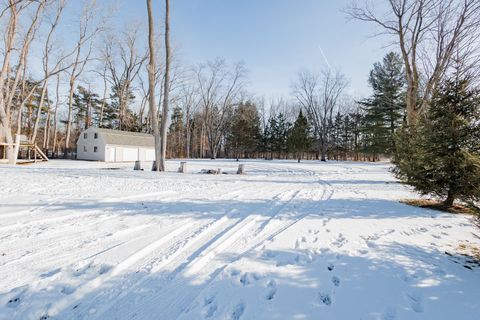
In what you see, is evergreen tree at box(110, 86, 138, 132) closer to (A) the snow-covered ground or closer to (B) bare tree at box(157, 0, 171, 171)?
(B) bare tree at box(157, 0, 171, 171)

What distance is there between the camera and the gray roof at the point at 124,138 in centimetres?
2932

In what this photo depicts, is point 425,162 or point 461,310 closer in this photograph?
point 461,310

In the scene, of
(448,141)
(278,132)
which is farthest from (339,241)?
(278,132)

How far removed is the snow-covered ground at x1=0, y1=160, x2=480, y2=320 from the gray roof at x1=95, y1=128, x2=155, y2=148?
27220mm

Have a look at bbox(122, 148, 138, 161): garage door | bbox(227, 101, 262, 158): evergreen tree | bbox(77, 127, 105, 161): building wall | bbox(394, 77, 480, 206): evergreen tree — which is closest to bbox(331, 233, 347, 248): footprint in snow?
bbox(394, 77, 480, 206): evergreen tree

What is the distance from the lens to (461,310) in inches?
83.7

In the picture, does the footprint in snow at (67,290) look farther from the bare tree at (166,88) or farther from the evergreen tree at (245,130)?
the evergreen tree at (245,130)

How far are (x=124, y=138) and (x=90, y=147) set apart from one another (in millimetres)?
4352

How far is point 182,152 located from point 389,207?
47347 mm

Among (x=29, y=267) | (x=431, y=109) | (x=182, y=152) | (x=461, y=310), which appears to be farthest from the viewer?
(x=182, y=152)

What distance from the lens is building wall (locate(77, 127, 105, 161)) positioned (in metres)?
29.1

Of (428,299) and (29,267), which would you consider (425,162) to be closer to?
(428,299)

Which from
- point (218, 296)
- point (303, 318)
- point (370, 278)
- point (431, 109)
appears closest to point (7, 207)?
point (218, 296)

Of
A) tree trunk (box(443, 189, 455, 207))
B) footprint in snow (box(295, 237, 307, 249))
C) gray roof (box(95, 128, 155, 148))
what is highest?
gray roof (box(95, 128, 155, 148))
